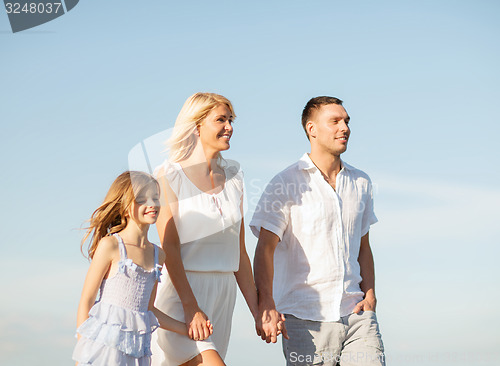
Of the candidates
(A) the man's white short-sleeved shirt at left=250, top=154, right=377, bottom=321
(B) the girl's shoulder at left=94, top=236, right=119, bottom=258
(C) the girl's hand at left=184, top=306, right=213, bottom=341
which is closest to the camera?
(B) the girl's shoulder at left=94, top=236, right=119, bottom=258

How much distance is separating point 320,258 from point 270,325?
83 cm

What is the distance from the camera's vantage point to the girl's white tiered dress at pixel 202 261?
222 inches

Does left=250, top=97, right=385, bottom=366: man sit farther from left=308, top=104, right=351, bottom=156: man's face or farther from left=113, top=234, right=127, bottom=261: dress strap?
left=113, top=234, right=127, bottom=261: dress strap

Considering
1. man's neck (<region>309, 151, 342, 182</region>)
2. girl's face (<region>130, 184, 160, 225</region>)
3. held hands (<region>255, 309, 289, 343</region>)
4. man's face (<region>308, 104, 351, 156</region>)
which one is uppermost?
man's face (<region>308, 104, 351, 156</region>)

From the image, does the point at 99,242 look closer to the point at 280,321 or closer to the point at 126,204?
the point at 126,204

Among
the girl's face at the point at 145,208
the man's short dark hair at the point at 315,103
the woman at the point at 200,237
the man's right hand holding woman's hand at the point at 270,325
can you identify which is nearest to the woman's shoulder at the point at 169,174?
the woman at the point at 200,237

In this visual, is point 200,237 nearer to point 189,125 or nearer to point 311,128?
point 189,125

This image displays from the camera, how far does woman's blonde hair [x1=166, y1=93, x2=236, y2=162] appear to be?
5.93 meters

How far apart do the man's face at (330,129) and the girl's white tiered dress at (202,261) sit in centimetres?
134

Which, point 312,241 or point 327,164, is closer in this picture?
point 312,241

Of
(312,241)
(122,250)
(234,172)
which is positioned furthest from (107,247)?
(312,241)

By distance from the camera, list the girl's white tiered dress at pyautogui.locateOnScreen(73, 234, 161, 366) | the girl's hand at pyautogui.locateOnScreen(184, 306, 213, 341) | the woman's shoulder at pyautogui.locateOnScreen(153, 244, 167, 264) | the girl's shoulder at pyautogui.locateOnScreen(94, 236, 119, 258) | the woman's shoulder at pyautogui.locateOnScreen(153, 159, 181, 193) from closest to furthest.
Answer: the girl's white tiered dress at pyautogui.locateOnScreen(73, 234, 161, 366) < the girl's shoulder at pyautogui.locateOnScreen(94, 236, 119, 258) < the girl's hand at pyautogui.locateOnScreen(184, 306, 213, 341) < the woman's shoulder at pyautogui.locateOnScreen(153, 244, 167, 264) < the woman's shoulder at pyautogui.locateOnScreen(153, 159, 181, 193)

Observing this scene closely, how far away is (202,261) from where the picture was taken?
5.68 m

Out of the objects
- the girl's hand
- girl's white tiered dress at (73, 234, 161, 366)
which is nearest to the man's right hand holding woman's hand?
the girl's hand
